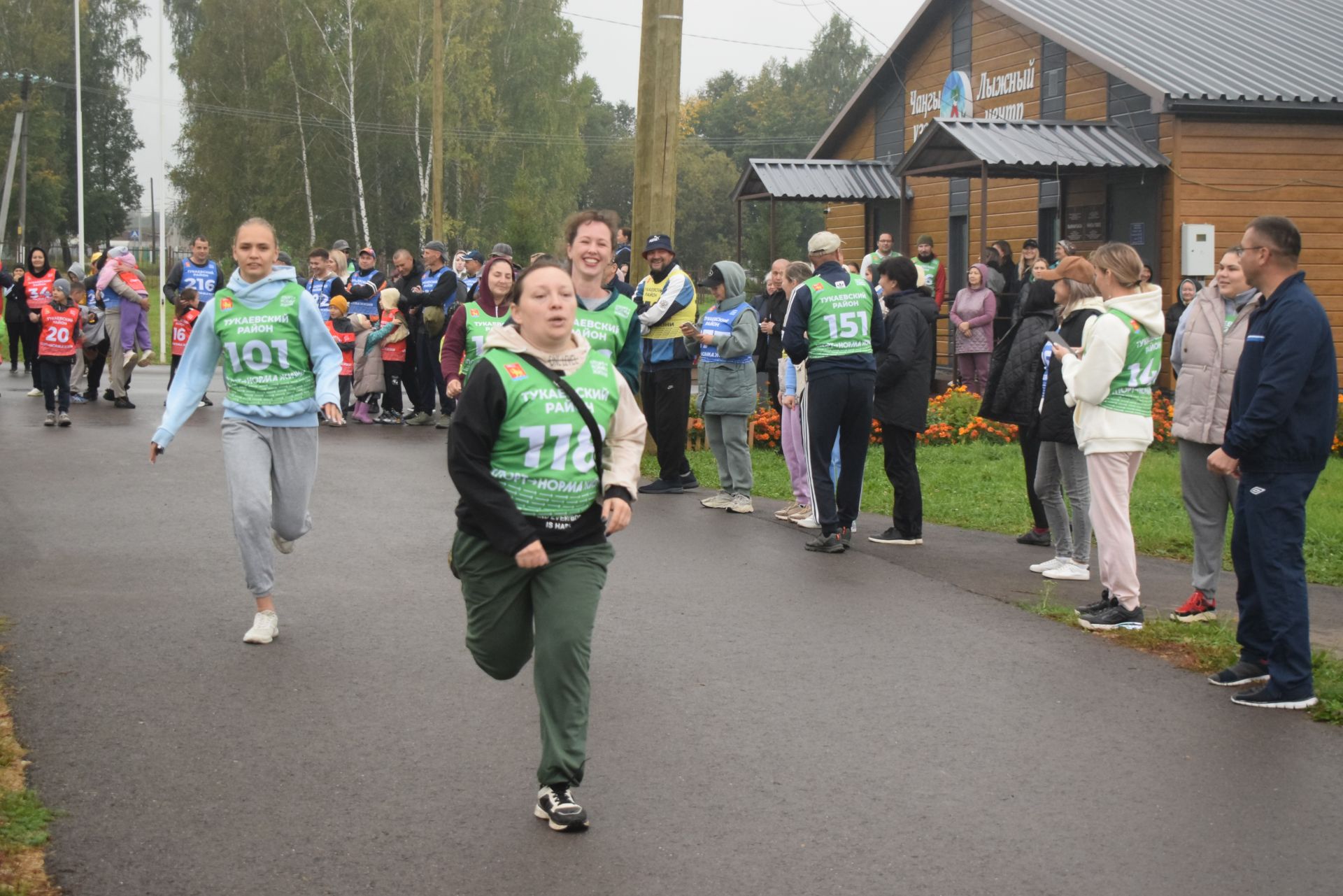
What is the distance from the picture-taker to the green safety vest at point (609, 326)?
23.5ft

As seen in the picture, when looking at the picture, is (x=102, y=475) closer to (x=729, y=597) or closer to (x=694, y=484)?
(x=694, y=484)

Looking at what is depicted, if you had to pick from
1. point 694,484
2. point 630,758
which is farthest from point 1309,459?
point 694,484

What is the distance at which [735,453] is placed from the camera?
11.8 m

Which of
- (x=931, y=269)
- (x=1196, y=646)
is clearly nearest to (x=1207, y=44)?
(x=931, y=269)

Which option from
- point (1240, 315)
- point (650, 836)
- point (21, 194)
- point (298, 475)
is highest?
point (21, 194)

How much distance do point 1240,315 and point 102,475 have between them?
31.0 feet

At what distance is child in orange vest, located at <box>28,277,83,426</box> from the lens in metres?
16.5

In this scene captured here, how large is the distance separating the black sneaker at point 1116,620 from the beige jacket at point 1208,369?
950 millimetres

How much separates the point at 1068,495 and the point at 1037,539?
1.54 m

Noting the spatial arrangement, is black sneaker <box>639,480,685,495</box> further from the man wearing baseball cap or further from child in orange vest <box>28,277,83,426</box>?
child in orange vest <box>28,277,83,426</box>

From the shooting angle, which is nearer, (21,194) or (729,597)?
(729,597)

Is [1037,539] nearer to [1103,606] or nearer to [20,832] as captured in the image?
[1103,606]

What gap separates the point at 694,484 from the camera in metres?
13.0

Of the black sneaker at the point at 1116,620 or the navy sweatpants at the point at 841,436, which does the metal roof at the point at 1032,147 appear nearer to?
the navy sweatpants at the point at 841,436
